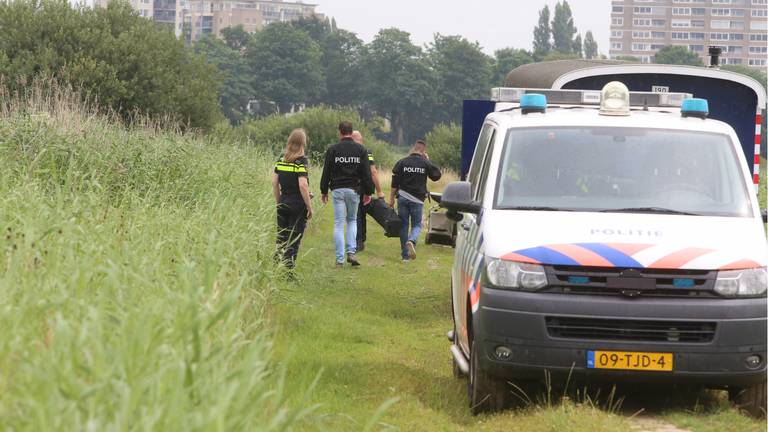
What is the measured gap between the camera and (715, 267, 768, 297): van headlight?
24.7 feet

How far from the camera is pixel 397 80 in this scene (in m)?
150

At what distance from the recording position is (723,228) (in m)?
7.98

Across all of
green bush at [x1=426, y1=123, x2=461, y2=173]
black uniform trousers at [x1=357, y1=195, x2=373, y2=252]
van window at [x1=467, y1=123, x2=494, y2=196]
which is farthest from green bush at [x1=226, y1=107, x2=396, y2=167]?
van window at [x1=467, y1=123, x2=494, y2=196]

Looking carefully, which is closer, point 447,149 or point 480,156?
point 480,156

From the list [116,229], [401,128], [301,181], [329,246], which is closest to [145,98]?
[329,246]

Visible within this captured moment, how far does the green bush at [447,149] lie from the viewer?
190ft

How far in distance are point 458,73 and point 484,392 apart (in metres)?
144

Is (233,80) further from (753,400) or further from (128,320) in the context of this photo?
(128,320)

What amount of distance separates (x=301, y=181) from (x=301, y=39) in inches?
5420

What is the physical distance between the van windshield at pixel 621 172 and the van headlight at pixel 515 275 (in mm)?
714

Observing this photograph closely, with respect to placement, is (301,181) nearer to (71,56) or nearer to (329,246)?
(329,246)

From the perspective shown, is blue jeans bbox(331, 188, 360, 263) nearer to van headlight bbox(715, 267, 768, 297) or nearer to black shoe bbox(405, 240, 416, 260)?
black shoe bbox(405, 240, 416, 260)

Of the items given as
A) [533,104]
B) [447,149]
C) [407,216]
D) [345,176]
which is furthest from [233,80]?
[533,104]

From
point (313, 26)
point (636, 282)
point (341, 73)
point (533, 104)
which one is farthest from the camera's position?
point (313, 26)
